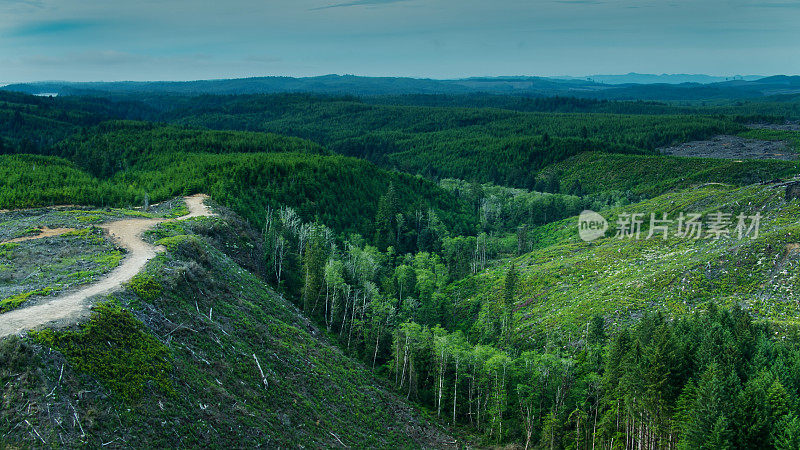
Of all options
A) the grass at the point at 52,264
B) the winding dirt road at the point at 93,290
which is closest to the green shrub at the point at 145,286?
the winding dirt road at the point at 93,290

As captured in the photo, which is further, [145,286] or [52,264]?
[52,264]

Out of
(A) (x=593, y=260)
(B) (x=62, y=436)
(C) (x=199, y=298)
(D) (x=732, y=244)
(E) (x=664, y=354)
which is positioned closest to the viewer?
(B) (x=62, y=436)

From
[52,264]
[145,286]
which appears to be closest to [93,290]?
[145,286]

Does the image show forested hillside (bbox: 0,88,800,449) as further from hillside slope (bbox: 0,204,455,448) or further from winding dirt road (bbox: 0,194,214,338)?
winding dirt road (bbox: 0,194,214,338)

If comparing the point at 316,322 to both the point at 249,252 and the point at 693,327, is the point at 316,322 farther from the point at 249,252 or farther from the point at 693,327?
the point at 693,327

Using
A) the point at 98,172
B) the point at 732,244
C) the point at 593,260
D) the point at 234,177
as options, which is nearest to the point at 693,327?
the point at 732,244

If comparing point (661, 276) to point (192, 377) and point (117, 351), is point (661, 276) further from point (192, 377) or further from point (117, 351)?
point (117, 351)
